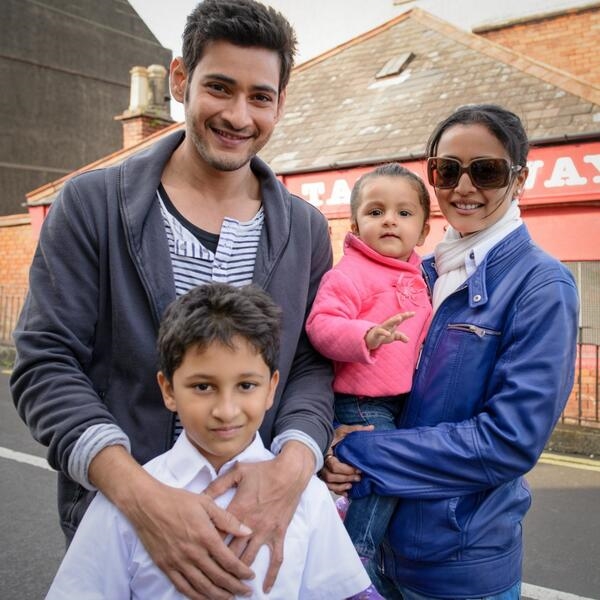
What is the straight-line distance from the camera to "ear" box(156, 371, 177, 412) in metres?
1.62

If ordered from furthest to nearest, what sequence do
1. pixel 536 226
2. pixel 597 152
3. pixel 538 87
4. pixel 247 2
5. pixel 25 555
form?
pixel 538 87 < pixel 536 226 < pixel 597 152 < pixel 25 555 < pixel 247 2

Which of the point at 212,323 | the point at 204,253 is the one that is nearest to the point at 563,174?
the point at 204,253

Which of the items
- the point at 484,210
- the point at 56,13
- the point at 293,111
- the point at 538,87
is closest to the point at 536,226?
the point at 538,87

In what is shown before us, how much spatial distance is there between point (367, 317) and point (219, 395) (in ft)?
2.32

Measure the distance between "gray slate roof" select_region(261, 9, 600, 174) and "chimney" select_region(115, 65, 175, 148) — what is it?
4057mm

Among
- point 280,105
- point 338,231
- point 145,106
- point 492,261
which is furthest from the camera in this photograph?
point 145,106

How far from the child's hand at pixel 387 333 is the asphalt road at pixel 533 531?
2.72 meters

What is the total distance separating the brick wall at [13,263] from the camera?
46.4 feet

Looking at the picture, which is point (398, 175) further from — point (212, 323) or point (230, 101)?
point (212, 323)

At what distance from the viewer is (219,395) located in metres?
1.56

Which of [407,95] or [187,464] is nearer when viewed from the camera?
[187,464]

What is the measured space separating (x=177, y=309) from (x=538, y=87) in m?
9.50

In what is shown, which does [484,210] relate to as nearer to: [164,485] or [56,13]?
[164,485]

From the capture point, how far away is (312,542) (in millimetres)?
1624
